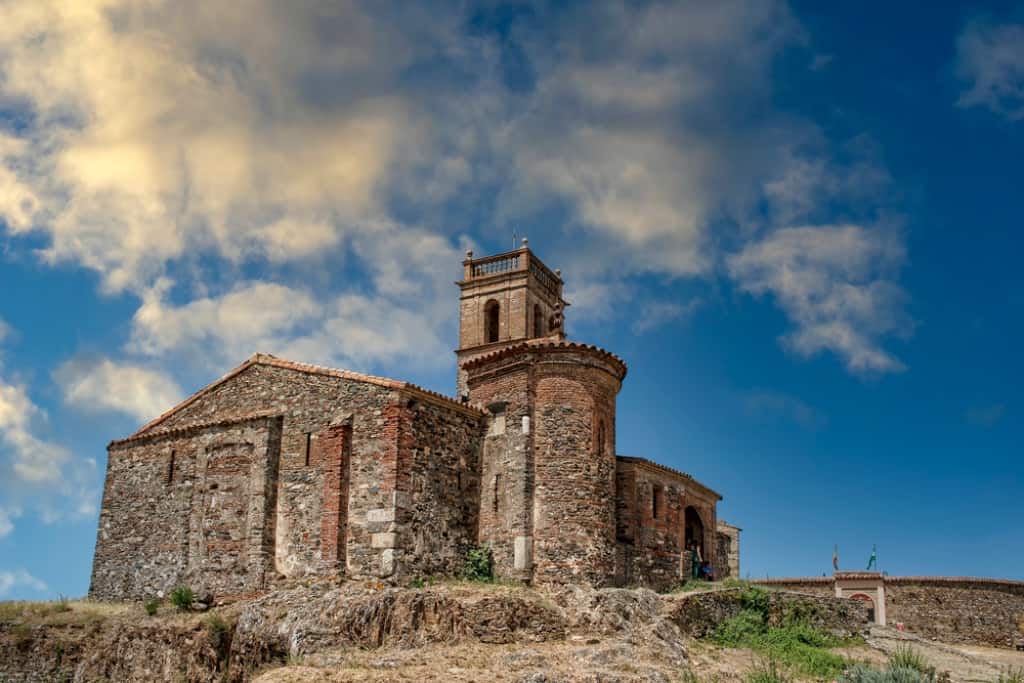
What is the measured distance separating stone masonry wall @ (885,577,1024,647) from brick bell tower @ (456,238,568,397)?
20076 millimetres

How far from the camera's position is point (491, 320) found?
158 ft

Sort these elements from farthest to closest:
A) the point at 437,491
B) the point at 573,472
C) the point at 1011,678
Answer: the point at 573,472
the point at 437,491
the point at 1011,678

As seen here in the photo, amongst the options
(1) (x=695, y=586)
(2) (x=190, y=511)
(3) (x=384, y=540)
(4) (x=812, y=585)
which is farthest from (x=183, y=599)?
(4) (x=812, y=585)

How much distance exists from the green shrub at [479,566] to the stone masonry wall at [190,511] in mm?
5734

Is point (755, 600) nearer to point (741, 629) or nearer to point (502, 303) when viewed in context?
point (741, 629)

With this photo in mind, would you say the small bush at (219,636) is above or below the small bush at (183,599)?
below

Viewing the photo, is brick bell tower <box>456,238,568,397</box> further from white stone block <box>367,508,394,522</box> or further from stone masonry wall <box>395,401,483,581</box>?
white stone block <box>367,508,394,522</box>

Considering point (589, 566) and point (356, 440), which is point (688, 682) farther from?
point (356, 440)

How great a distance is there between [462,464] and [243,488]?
21.8 ft

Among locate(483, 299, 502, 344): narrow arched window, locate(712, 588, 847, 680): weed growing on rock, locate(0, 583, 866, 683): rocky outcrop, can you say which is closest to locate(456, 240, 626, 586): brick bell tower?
locate(0, 583, 866, 683): rocky outcrop

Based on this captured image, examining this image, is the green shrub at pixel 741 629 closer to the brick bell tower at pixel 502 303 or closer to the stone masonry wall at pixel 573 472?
the stone masonry wall at pixel 573 472

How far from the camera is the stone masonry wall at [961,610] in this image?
131 feet

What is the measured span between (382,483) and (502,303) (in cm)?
2185

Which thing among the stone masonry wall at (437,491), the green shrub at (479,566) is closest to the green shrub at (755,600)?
the green shrub at (479,566)
